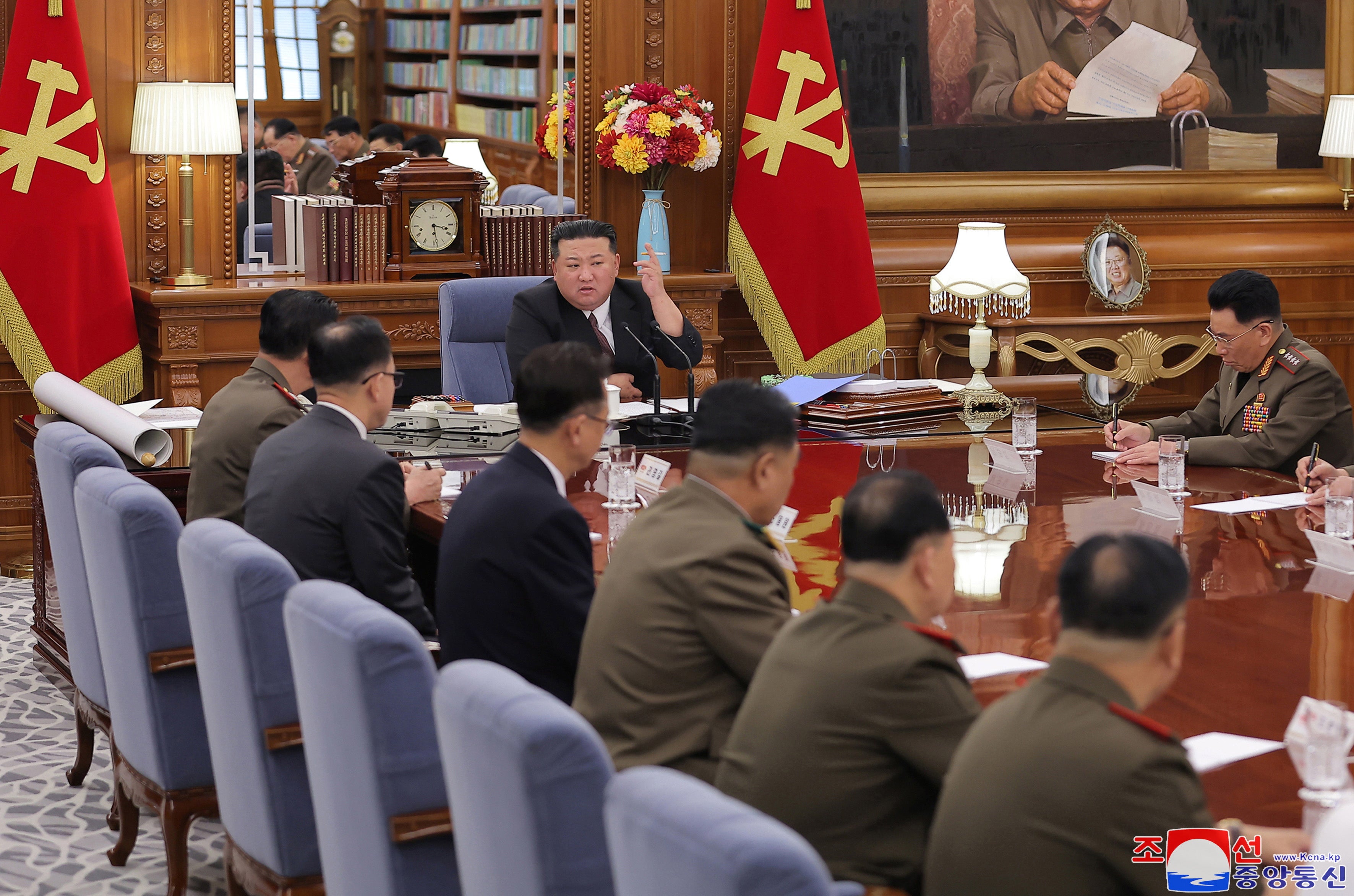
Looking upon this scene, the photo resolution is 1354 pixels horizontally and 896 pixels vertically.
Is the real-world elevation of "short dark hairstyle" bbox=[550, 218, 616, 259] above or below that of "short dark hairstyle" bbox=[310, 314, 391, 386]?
above

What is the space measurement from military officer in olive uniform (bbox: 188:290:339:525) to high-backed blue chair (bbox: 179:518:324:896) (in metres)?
1.01

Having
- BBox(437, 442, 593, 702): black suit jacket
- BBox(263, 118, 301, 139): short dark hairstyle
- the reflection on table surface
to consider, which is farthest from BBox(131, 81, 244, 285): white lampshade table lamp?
BBox(437, 442, 593, 702): black suit jacket

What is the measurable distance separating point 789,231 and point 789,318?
36cm

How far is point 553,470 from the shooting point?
2.79m

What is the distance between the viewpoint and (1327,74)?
753 centimetres

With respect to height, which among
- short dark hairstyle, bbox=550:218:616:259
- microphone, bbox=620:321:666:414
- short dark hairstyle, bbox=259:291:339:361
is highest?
short dark hairstyle, bbox=550:218:616:259

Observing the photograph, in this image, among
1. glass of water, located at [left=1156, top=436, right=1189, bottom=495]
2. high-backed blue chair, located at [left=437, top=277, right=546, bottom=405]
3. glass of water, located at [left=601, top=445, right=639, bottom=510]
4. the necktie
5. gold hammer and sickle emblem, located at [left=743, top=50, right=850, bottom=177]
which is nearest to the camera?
glass of water, located at [left=601, top=445, right=639, bottom=510]

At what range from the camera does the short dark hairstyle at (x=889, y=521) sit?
1.97 m

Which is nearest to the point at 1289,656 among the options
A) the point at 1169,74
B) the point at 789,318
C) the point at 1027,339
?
the point at 789,318

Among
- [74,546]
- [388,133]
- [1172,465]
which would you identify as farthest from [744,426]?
[388,133]

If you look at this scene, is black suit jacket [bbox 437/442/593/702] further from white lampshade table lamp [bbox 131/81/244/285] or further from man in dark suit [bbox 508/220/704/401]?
white lampshade table lamp [bbox 131/81/244/285]

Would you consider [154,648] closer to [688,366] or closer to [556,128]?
[688,366]

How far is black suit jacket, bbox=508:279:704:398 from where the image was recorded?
4.84 meters

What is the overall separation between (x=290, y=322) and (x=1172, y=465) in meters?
2.12
